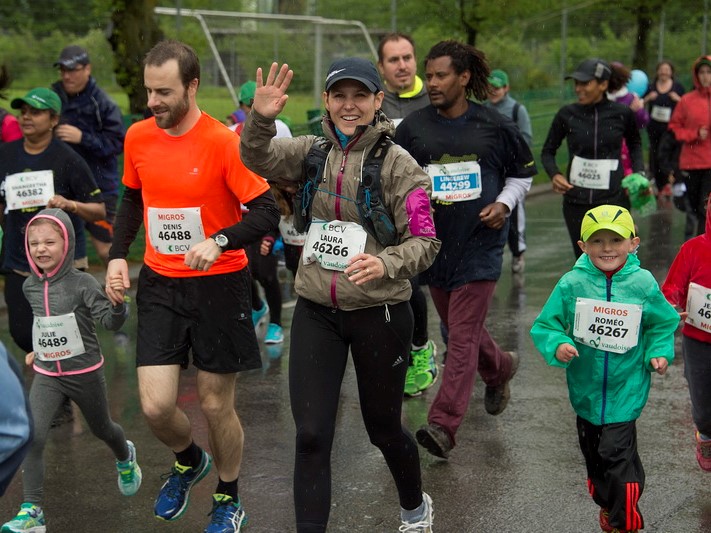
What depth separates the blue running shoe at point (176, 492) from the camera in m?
5.28

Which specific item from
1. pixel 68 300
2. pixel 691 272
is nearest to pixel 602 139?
pixel 691 272

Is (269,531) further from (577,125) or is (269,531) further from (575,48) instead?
(575,48)

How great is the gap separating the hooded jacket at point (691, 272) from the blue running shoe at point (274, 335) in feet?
13.6

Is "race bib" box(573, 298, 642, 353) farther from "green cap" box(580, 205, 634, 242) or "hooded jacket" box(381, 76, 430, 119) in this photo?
"hooded jacket" box(381, 76, 430, 119)

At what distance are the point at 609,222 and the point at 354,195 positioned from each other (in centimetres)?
107

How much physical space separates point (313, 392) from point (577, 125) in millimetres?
4893

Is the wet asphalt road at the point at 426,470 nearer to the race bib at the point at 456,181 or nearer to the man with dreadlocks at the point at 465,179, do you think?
the man with dreadlocks at the point at 465,179

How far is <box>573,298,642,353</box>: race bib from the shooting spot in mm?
4848

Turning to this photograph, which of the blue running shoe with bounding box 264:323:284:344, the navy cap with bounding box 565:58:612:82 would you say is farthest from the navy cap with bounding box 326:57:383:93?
the blue running shoe with bounding box 264:323:284:344

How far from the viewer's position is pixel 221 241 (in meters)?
4.84

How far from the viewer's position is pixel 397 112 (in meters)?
7.61

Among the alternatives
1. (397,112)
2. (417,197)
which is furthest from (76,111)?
(417,197)

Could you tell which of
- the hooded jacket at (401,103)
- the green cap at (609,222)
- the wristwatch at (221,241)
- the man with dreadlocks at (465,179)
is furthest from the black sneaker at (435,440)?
the hooded jacket at (401,103)

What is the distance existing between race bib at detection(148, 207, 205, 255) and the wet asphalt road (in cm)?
131
